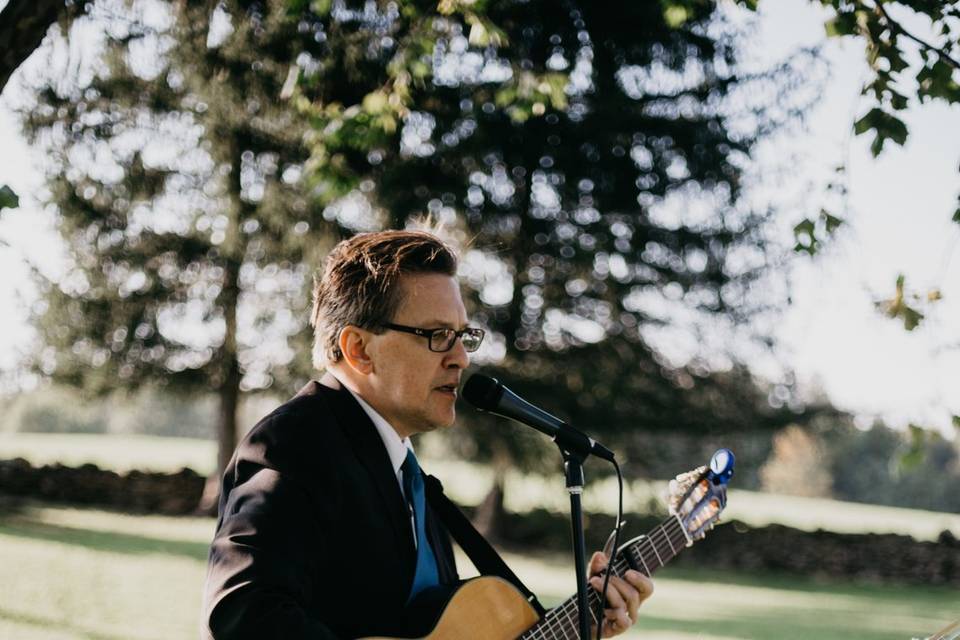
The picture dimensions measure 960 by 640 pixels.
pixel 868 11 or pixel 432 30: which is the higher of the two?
pixel 432 30

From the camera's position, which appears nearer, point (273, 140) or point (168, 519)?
point (273, 140)

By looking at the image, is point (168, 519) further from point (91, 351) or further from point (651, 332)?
point (651, 332)

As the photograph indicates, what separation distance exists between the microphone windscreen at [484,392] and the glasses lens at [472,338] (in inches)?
10.5

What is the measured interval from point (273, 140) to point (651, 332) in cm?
836

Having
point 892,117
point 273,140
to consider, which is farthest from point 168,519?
point 892,117

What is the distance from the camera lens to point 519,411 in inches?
113

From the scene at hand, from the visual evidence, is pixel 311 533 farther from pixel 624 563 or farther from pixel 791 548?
pixel 791 548

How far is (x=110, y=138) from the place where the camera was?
69.1 feet

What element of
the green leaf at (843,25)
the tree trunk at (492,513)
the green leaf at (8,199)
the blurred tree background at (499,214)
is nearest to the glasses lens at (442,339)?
the green leaf at (8,199)

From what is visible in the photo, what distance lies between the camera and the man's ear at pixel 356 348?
10.0ft

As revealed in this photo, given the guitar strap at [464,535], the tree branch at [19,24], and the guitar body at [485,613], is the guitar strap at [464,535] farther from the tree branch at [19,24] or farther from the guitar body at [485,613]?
the tree branch at [19,24]

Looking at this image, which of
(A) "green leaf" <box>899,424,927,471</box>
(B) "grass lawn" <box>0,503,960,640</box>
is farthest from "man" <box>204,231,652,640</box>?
(B) "grass lawn" <box>0,503,960,640</box>

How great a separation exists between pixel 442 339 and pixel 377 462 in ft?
1.35

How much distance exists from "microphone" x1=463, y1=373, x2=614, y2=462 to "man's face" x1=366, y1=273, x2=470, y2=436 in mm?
168
